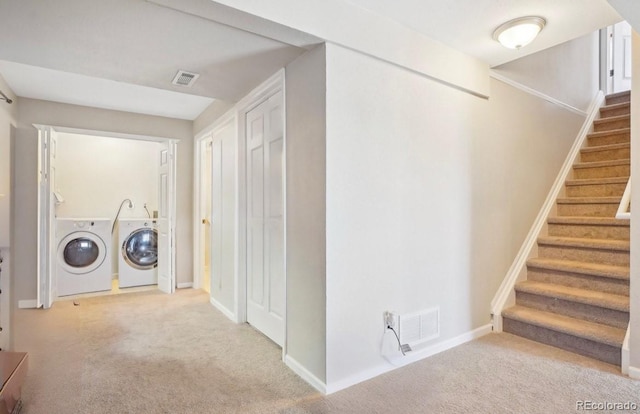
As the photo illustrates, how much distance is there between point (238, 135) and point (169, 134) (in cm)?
182

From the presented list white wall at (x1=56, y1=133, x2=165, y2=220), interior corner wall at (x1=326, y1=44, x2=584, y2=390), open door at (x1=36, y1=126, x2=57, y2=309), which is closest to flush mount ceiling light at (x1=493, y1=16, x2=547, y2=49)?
interior corner wall at (x1=326, y1=44, x2=584, y2=390)

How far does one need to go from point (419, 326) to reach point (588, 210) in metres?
2.46

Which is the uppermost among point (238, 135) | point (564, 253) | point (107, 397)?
point (238, 135)

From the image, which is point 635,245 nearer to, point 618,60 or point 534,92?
point 534,92

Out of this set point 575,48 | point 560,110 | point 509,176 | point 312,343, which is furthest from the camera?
point 575,48

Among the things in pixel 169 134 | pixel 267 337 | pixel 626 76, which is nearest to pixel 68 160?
pixel 169 134

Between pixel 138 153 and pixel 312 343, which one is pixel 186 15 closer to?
pixel 312 343

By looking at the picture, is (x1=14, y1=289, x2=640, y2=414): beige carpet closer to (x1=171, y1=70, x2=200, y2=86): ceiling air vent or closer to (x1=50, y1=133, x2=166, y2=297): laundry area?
(x1=50, y1=133, x2=166, y2=297): laundry area

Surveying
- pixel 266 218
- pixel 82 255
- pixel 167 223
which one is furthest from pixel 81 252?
pixel 266 218

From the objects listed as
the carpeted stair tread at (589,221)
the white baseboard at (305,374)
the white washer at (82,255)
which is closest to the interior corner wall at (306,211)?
the white baseboard at (305,374)

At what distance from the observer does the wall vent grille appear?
2340 mm

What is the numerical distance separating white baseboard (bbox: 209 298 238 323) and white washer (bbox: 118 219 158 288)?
1363mm

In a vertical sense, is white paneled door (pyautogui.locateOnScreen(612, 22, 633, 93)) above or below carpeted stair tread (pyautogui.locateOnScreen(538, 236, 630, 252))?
above

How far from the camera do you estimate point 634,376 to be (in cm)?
214
